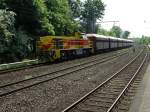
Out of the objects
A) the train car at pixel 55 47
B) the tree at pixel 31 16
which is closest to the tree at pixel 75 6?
the tree at pixel 31 16

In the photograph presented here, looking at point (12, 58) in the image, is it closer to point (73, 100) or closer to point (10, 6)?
point (10, 6)

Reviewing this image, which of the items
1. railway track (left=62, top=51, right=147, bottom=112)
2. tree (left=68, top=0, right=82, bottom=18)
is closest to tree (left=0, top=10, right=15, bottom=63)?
railway track (left=62, top=51, right=147, bottom=112)

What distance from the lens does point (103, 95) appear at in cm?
1408

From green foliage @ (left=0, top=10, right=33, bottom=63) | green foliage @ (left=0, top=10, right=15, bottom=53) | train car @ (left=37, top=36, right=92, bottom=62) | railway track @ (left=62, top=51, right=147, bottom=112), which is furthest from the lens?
train car @ (left=37, top=36, right=92, bottom=62)

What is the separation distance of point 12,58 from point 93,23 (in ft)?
210

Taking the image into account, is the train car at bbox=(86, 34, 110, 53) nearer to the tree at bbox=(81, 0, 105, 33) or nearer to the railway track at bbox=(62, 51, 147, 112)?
the railway track at bbox=(62, 51, 147, 112)

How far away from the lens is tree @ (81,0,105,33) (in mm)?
93500

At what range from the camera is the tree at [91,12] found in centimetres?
9350

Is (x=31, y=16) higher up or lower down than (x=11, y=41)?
higher up

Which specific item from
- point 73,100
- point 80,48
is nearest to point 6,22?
point 80,48

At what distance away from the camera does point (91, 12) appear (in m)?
95.6

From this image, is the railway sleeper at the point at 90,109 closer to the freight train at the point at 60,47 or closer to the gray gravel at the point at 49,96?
the gray gravel at the point at 49,96

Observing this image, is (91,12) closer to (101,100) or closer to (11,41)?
(11,41)

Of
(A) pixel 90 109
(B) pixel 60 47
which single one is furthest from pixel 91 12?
(A) pixel 90 109
